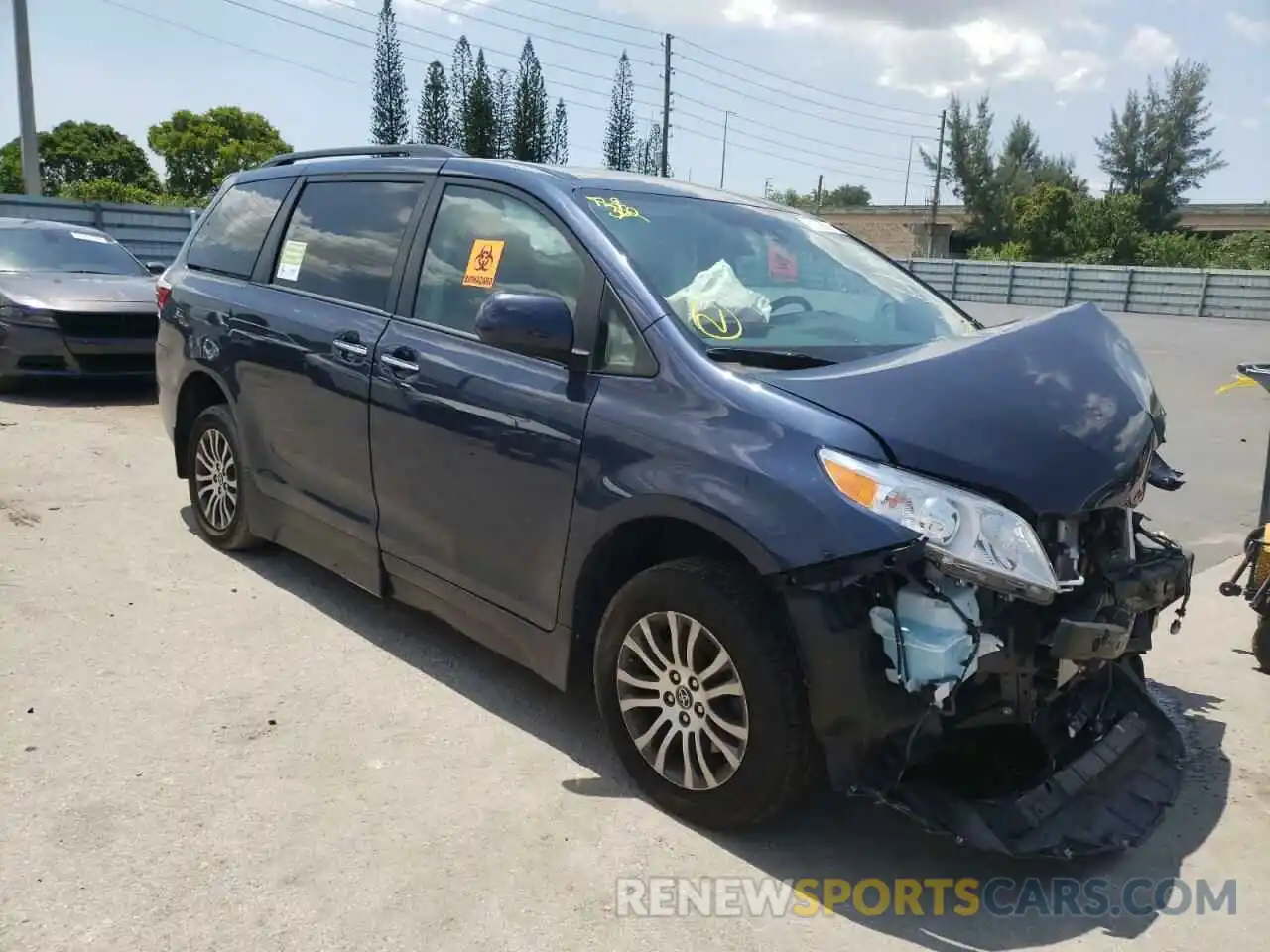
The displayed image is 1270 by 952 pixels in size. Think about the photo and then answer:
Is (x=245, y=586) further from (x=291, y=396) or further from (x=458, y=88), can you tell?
(x=458, y=88)

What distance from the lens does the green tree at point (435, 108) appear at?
5888 centimetres

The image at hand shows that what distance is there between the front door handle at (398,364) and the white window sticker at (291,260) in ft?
3.28

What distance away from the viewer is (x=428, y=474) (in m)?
3.69

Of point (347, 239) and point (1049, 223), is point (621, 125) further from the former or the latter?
point (347, 239)

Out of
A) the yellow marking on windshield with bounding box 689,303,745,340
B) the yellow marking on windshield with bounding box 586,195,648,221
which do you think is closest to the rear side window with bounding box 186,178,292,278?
the yellow marking on windshield with bounding box 586,195,648,221

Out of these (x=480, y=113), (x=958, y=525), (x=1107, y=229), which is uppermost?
(x=480, y=113)

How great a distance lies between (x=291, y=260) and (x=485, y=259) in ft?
4.63

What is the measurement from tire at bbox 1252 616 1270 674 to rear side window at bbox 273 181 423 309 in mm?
3773

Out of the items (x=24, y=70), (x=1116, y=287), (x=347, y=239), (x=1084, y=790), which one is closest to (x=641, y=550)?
(x=1084, y=790)

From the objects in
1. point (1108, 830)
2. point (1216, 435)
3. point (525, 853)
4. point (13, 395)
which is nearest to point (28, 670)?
point (525, 853)

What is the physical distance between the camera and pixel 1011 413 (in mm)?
2816

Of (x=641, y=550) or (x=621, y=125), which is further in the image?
(x=621, y=125)

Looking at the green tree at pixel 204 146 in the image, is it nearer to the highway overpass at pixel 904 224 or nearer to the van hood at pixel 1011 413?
the highway overpass at pixel 904 224

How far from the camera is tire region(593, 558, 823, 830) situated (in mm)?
2705
